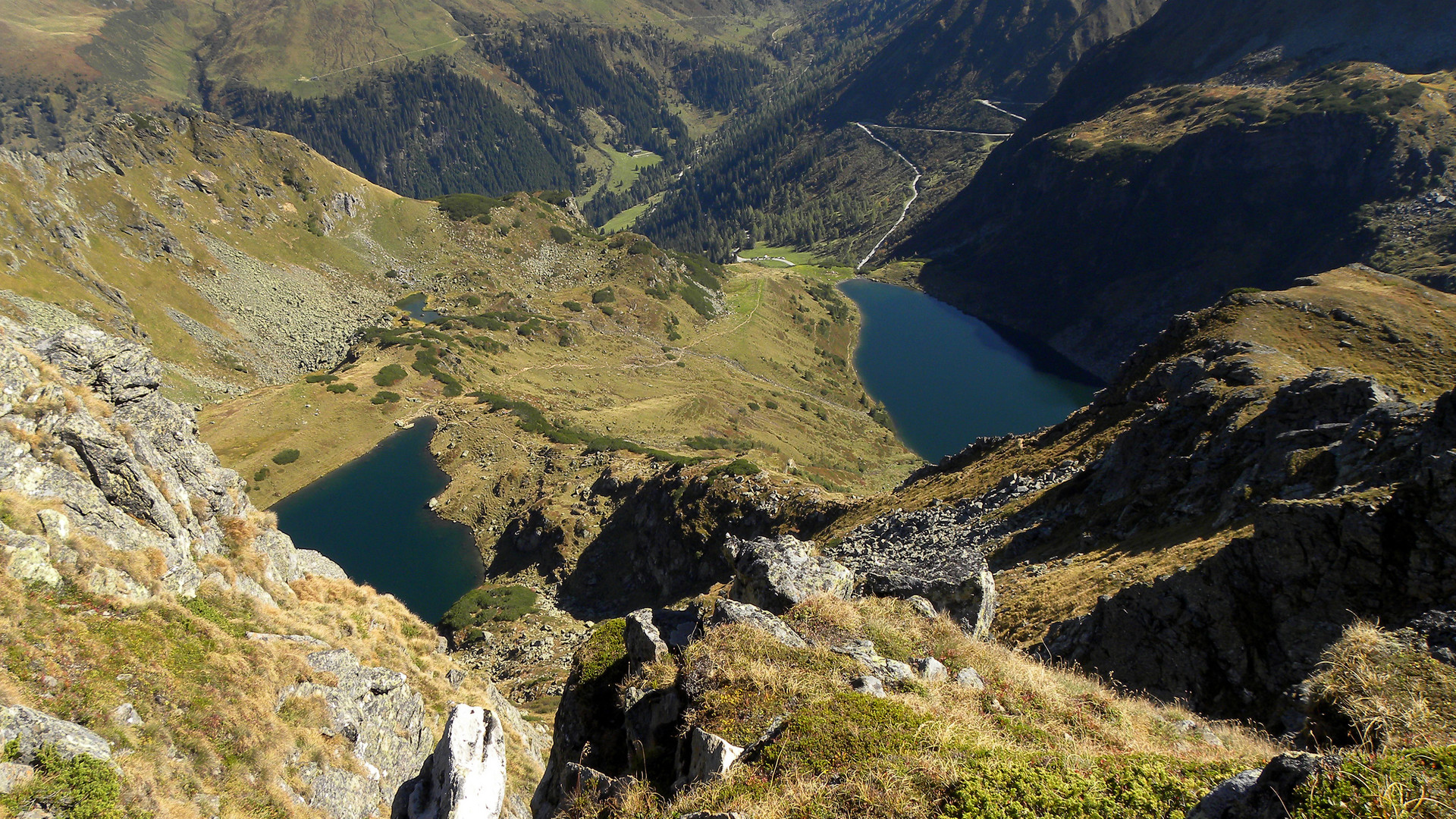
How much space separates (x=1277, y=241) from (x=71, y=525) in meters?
192

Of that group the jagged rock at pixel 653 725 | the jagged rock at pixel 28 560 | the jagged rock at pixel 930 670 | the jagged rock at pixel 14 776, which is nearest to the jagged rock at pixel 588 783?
the jagged rock at pixel 653 725

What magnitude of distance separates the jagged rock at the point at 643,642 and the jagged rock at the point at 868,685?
3.89 m

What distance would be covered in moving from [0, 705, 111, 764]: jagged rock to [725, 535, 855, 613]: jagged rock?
13.6 m

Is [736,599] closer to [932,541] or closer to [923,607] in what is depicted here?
[923,607]

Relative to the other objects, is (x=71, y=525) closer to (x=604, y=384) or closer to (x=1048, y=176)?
(x=604, y=384)

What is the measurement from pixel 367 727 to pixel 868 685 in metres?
17.1

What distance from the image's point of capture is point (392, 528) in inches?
2670

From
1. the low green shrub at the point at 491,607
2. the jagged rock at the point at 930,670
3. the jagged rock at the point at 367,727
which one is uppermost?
the jagged rock at the point at 930,670

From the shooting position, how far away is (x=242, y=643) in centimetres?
1983

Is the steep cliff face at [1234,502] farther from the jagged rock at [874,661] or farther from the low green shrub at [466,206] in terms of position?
the low green shrub at [466,206]

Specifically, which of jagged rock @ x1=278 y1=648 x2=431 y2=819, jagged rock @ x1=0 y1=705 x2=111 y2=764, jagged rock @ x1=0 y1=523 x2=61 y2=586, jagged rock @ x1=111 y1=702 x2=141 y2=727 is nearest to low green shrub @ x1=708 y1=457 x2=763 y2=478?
jagged rock @ x1=278 y1=648 x2=431 y2=819

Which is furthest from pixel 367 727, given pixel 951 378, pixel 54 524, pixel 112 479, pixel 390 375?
pixel 951 378

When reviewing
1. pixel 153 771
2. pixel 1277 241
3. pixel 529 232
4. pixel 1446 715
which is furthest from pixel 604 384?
pixel 1277 241

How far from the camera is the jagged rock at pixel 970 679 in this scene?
41.3ft
